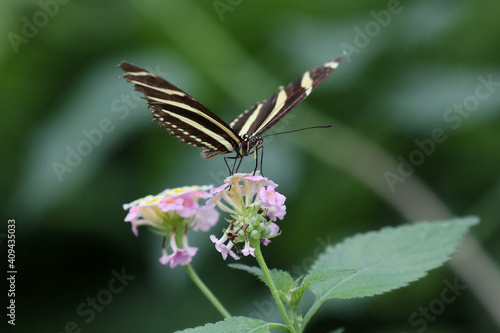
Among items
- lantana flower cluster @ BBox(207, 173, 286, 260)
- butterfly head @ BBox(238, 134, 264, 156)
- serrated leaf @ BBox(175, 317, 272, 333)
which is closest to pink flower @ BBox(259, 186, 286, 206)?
lantana flower cluster @ BBox(207, 173, 286, 260)

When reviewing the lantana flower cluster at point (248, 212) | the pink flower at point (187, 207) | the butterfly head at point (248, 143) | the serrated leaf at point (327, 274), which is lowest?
the serrated leaf at point (327, 274)

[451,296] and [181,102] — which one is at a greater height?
[181,102]

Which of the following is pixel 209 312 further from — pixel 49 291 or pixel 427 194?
pixel 427 194

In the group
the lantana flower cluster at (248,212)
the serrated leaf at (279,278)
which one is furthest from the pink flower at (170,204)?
the serrated leaf at (279,278)

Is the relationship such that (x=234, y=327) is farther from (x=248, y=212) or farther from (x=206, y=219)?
(x=206, y=219)

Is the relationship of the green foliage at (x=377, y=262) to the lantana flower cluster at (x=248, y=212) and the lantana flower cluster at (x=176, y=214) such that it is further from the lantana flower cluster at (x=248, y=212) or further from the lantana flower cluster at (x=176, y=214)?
the lantana flower cluster at (x=176, y=214)

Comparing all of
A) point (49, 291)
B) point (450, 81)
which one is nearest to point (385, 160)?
point (450, 81)

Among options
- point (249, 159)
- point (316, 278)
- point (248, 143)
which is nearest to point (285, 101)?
point (248, 143)
